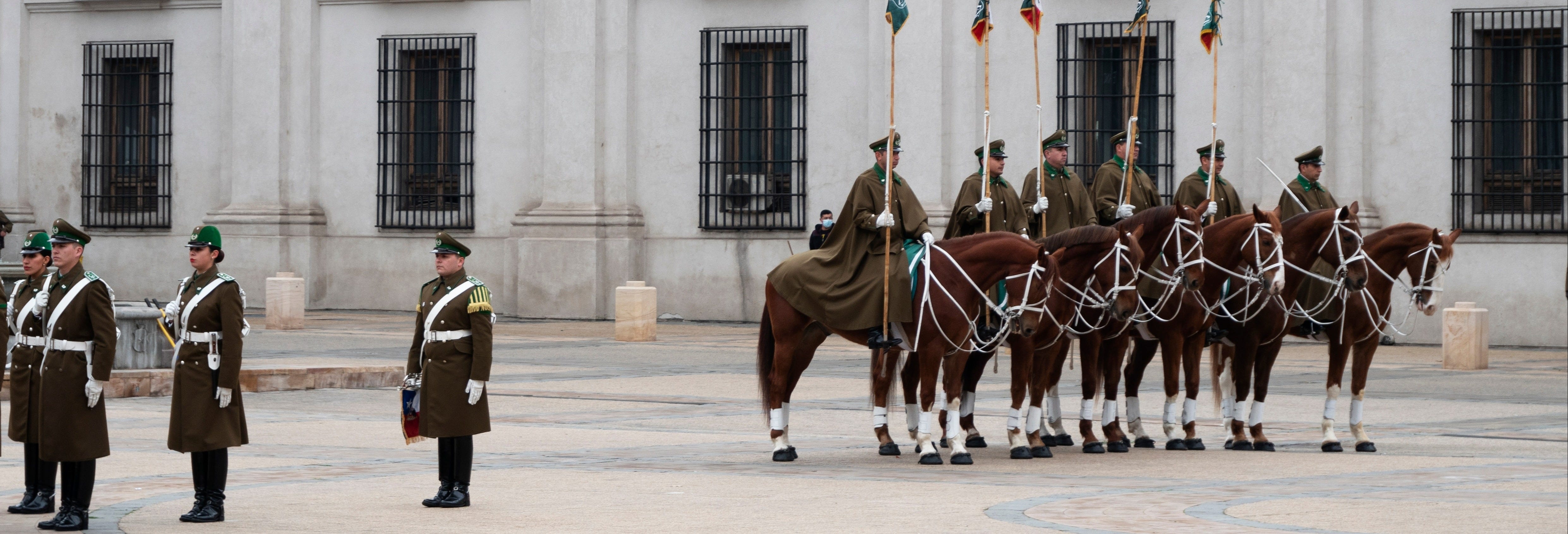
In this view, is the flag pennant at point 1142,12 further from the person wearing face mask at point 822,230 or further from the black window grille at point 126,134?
the black window grille at point 126,134

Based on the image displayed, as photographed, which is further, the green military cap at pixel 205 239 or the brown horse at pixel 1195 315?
the brown horse at pixel 1195 315

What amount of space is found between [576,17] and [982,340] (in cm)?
1771

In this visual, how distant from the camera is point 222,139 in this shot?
3216 cm

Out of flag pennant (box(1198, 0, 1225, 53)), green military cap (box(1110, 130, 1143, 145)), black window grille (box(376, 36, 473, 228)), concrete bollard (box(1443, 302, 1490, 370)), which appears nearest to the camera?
green military cap (box(1110, 130, 1143, 145))

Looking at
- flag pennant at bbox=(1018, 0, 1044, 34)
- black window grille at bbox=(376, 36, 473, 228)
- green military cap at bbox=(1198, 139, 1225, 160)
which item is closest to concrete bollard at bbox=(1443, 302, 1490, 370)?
green military cap at bbox=(1198, 139, 1225, 160)

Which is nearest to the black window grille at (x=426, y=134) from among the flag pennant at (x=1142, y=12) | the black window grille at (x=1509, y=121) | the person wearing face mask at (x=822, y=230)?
the person wearing face mask at (x=822, y=230)

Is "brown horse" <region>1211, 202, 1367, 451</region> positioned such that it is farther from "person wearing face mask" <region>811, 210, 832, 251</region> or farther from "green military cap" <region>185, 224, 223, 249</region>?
"person wearing face mask" <region>811, 210, 832, 251</region>

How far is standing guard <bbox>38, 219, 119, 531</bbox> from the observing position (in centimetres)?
938

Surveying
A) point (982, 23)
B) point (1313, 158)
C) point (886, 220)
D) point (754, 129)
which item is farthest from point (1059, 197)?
point (754, 129)

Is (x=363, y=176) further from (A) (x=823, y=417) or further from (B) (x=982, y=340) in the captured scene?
(B) (x=982, y=340)

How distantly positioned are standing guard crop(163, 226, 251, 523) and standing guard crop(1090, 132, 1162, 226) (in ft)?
24.0

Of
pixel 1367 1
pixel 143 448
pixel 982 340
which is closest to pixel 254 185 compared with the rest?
pixel 1367 1

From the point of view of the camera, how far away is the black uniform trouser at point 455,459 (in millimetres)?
10086

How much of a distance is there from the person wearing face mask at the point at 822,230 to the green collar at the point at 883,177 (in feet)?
43.5
